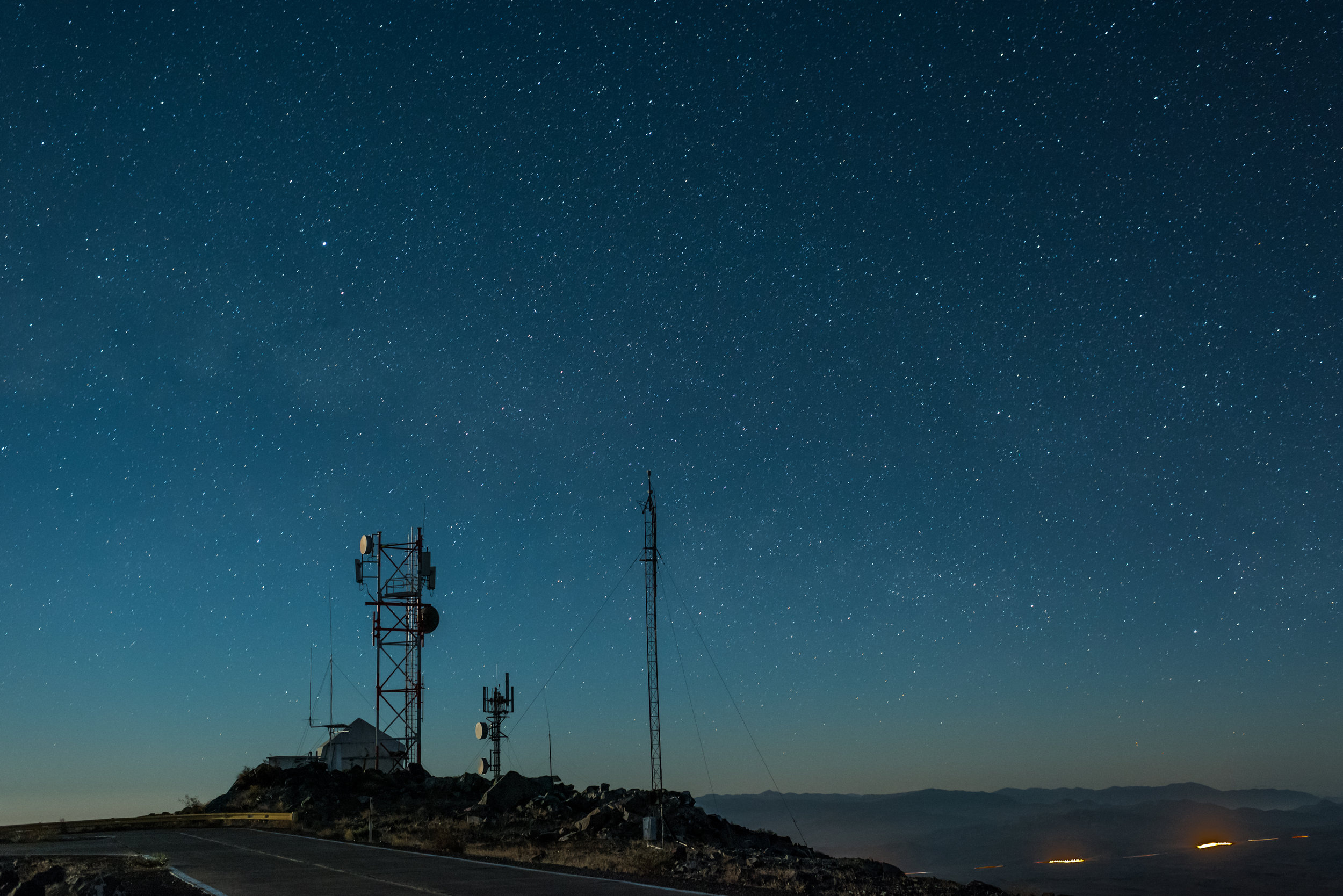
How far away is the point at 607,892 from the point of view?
12977 millimetres

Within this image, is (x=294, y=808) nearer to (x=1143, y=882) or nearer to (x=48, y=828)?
(x=48, y=828)

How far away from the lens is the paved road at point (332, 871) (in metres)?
13.6

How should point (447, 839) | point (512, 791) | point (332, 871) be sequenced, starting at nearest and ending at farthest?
point (332, 871) < point (447, 839) < point (512, 791)

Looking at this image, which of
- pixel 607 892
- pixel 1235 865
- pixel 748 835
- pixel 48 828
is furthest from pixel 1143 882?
pixel 607 892

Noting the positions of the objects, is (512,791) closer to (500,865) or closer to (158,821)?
(158,821)

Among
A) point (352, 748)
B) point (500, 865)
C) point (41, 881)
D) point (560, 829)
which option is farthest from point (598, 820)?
point (352, 748)

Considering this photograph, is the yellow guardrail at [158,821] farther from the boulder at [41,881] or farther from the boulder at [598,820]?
the boulder at [41,881]

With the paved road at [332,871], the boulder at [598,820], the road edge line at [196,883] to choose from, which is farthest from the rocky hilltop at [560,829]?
the road edge line at [196,883]

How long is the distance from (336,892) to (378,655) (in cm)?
3594

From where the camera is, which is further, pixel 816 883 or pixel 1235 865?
pixel 1235 865

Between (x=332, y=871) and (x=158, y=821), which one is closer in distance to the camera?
(x=332, y=871)

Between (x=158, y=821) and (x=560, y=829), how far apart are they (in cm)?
2075

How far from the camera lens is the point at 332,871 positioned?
668 inches

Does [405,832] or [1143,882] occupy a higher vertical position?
[405,832]
